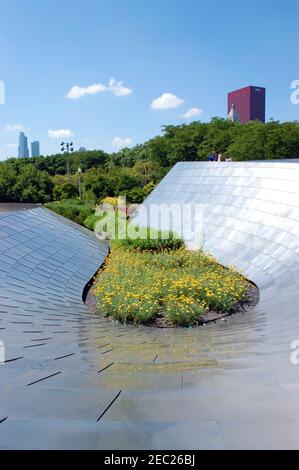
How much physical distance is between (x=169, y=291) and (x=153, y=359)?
388 cm

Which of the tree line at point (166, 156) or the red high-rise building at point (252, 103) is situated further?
the red high-rise building at point (252, 103)

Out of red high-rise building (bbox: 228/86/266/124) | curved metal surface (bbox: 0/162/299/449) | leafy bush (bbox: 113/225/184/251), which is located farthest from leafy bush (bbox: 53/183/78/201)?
red high-rise building (bbox: 228/86/266/124)

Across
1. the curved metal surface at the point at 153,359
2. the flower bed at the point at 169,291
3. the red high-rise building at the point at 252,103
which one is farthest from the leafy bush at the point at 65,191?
the red high-rise building at the point at 252,103

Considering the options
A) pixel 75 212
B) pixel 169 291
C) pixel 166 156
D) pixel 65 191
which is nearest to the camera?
pixel 169 291

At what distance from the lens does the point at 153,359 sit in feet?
14.5

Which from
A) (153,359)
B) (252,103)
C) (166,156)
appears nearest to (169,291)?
(153,359)

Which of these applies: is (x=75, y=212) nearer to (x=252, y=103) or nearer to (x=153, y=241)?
(x=153, y=241)

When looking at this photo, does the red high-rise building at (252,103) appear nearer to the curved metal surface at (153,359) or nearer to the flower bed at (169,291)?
the curved metal surface at (153,359)

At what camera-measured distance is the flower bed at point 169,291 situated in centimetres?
750

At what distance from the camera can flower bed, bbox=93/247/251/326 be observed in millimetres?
7504

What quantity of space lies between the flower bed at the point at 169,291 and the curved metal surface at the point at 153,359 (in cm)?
41

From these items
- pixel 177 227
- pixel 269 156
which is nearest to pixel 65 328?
pixel 177 227

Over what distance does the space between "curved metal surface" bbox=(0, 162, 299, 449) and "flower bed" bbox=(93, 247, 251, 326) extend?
0.41 meters
